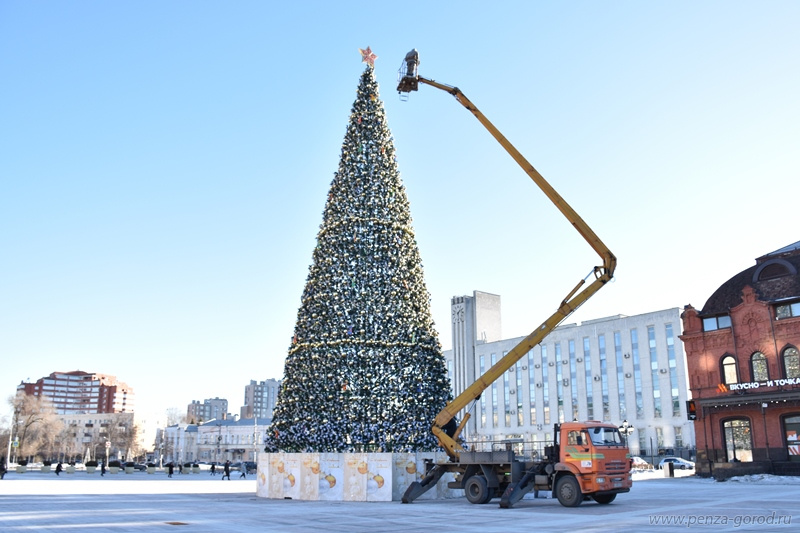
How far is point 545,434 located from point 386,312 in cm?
6846

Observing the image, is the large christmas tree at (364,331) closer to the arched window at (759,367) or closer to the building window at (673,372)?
the arched window at (759,367)

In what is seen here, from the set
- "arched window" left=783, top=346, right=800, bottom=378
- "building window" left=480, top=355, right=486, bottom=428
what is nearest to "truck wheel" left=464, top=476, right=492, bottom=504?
"arched window" left=783, top=346, right=800, bottom=378

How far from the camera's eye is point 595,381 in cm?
8775

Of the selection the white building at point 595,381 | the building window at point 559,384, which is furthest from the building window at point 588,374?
the building window at point 559,384

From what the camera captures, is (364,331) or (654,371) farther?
(654,371)

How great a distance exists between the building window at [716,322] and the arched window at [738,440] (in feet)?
21.1

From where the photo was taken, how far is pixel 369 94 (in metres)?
30.9

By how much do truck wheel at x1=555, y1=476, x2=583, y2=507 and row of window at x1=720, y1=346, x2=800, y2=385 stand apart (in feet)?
87.8

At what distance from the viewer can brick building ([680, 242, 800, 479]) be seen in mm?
40750

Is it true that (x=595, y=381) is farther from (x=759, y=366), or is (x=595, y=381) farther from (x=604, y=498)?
(x=604, y=498)

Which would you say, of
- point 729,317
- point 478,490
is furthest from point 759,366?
point 478,490

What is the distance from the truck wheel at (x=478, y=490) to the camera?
23.7m

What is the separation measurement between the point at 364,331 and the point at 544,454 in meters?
8.76

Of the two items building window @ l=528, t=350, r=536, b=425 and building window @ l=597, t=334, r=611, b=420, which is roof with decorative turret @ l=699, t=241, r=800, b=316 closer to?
building window @ l=597, t=334, r=611, b=420
